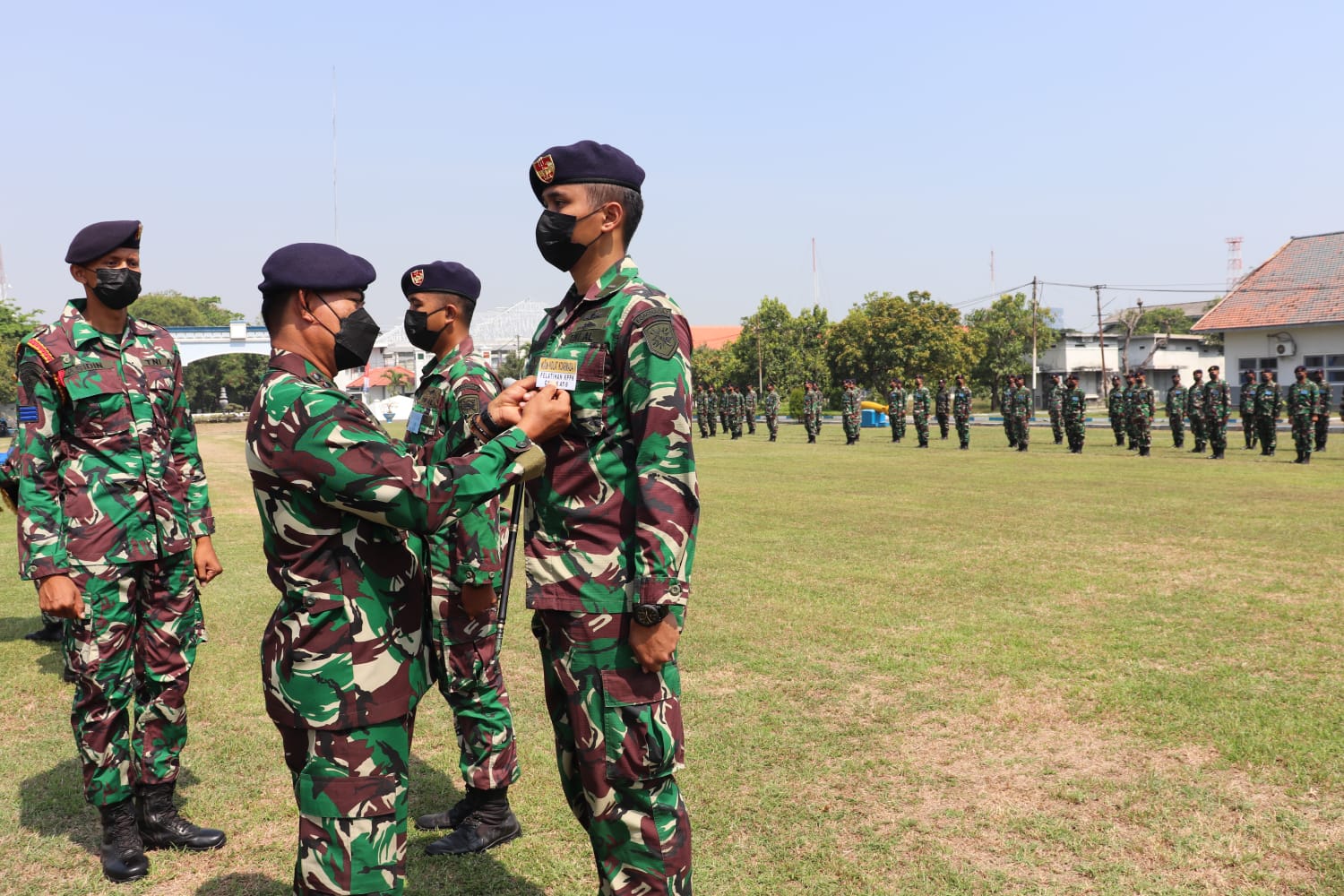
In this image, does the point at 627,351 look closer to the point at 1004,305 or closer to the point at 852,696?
the point at 852,696

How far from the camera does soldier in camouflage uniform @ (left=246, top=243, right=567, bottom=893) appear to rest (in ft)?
7.75

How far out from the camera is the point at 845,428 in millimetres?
29844

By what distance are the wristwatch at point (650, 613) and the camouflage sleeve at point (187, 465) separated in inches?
98.2

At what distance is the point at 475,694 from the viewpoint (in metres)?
3.83

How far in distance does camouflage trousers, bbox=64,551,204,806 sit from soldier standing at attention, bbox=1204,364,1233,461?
21529mm

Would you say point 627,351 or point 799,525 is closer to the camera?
point 627,351

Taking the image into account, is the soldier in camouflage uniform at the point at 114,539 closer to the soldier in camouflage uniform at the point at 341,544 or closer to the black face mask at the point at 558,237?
the soldier in camouflage uniform at the point at 341,544

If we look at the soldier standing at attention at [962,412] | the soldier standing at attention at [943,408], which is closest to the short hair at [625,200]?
the soldier standing at attention at [962,412]

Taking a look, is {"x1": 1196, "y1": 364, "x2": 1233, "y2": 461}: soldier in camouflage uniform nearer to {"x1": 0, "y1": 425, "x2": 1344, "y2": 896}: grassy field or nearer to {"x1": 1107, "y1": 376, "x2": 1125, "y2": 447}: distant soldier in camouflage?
{"x1": 1107, "y1": 376, "x2": 1125, "y2": 447}: distant soldier in camouflage

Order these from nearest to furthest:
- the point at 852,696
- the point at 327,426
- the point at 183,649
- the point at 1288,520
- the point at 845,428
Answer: the point at 327,426
the point at 183,649
the point at 852,696
the point at 1288,520
the point at 845,428

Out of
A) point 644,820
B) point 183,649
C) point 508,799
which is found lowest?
point 508,799

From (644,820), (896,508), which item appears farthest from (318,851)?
(896,508)

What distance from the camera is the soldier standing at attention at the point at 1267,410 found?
2169 centimetres

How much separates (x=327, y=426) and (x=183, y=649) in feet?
7.34
